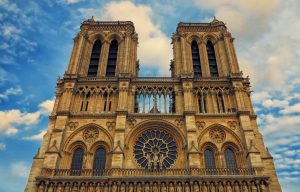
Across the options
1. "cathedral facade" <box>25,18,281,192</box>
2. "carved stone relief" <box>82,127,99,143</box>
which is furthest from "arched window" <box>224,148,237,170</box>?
"carved stone relief" <box>82,127,99,143</box>

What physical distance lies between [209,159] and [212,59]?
14.5m

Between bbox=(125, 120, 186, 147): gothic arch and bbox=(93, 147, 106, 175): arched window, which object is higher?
bbox=(125, 120, 186, 147): gothic arch

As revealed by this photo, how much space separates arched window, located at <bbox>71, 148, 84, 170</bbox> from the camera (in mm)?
27552

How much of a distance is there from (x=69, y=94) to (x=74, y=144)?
5793 millimetres

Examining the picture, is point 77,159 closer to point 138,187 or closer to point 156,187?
point 138,187

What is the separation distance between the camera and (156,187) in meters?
24.3

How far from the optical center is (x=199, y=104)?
31891mm

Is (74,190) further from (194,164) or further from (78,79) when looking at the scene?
(78,79)

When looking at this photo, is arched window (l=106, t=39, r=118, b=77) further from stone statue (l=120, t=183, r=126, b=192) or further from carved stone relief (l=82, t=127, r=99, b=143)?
stone statue (l=120, t=183, r=126, b=192)

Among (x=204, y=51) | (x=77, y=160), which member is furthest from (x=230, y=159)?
(x=77, y=160)

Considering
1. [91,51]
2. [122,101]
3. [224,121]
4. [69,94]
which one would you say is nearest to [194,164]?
[224,121]

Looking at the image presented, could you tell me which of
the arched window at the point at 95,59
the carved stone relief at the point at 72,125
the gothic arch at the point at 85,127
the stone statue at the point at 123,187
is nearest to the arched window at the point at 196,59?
the arched window at the point at 95,59

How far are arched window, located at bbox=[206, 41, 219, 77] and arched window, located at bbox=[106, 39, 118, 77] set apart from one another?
40.7 feet

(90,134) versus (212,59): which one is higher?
(212,59)
